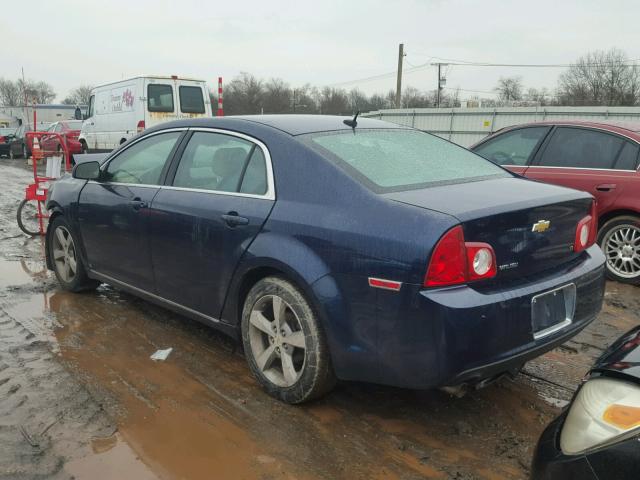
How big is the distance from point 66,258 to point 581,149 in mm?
5292

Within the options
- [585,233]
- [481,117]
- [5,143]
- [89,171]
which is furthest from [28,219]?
[5,143]

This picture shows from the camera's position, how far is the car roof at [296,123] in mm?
3491

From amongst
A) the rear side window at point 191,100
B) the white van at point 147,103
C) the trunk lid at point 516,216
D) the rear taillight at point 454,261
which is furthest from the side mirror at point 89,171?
the rear side window at point 191,100

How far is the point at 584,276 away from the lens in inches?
119

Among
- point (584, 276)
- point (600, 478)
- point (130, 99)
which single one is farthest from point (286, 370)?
point (130, 99)

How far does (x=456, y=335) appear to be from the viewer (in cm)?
247

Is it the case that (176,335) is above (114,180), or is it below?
below

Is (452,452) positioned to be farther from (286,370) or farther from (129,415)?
(129,415)

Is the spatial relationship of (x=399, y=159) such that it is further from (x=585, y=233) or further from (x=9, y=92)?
(x=9, y=92)

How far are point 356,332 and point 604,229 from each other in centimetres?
408

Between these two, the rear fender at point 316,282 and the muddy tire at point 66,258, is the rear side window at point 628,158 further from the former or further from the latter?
the muddy tire at point 66,258

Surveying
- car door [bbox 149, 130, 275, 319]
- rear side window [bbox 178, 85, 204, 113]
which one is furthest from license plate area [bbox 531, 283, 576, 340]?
rear side window [bbox 178, 85, 204, 113]

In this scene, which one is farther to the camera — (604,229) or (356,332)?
(604,229)

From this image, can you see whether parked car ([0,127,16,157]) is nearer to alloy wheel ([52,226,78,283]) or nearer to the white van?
the white van
